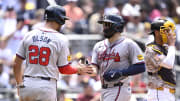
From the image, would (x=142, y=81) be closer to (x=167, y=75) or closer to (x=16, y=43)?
(x=16, y=43)

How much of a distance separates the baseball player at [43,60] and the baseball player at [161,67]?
4.91 feet

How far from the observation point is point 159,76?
686cm

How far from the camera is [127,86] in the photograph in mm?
6934

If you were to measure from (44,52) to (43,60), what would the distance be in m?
0.12

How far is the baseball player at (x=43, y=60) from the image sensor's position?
6.15 m

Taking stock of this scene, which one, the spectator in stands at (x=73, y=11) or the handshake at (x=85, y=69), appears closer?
the handshake at (x=85, y=69)

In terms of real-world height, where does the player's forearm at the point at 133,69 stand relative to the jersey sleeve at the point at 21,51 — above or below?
below

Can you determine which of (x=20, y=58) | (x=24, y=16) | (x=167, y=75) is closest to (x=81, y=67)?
(x=20, y=58)

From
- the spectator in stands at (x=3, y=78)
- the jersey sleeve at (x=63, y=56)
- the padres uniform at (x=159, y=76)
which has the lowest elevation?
the spectator in stands at (x=3, y=78)

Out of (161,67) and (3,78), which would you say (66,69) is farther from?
(3,78)

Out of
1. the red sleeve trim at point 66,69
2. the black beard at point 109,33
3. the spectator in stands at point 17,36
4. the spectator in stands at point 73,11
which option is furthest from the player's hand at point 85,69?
the spectator in stands at point 73,11

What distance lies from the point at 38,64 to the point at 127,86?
1648 millimetres

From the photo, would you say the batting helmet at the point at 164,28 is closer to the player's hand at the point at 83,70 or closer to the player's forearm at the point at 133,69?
the player's forearm at the point at 133,69

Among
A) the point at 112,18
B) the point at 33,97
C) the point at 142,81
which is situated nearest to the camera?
the point at 33,97
